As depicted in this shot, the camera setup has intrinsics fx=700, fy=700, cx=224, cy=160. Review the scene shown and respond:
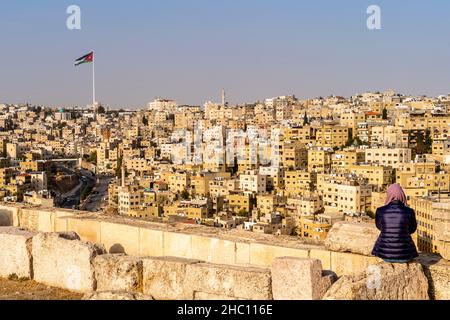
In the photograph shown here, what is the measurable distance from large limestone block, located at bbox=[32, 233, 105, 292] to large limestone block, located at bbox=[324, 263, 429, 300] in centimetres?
185

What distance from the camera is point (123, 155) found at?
2800 inches

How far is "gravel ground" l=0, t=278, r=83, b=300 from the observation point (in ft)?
16.1

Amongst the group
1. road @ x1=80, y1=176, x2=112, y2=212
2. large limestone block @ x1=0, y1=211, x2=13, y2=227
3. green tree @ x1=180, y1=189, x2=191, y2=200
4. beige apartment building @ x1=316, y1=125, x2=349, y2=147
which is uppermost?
beige apartment building @ x1=316, y1=125, x2=349, y2=147

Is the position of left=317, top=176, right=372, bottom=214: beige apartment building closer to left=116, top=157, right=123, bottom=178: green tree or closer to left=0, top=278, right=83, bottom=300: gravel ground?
left=116, top=157, right=123, bottom=178: green tree

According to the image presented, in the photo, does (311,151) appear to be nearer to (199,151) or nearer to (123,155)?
(199,151)

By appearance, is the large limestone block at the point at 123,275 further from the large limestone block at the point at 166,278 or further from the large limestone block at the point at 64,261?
the large limestone block at the point at 64,261

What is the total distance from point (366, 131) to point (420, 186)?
2536 centimetres

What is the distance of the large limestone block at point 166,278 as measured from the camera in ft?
15.1

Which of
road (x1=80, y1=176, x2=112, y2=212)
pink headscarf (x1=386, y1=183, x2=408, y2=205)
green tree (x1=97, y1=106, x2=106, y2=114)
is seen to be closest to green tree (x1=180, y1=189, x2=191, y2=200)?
road (x1=80, y1=176, x2=112, y2=212)

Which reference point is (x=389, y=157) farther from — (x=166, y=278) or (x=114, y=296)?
(x=114, y=296)

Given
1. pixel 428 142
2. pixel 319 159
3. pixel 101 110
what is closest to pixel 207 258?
pixel 319 159

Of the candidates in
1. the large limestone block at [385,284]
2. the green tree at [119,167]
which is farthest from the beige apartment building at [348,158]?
the large limestone block at [385,284]

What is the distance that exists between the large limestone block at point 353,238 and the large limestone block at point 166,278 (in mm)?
959
